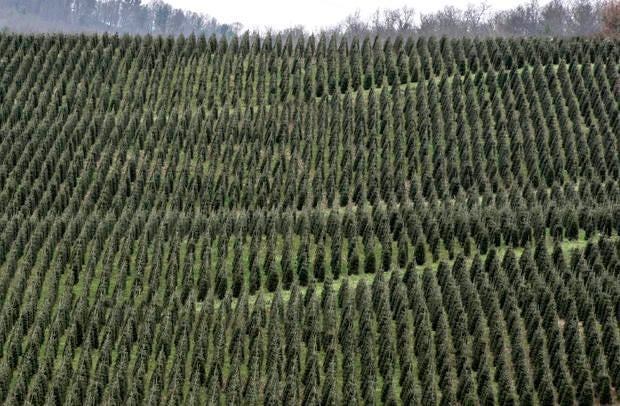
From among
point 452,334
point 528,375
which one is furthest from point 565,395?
point 452,334

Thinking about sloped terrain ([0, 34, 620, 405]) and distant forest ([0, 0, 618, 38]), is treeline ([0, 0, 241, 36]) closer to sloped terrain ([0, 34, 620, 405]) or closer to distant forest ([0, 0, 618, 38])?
distant forest ([0, 0, 618, 38])

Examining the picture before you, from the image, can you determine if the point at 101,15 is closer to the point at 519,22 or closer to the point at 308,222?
the point at 519,22

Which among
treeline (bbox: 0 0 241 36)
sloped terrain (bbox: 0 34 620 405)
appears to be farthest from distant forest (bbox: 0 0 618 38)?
sloped terrain (bbox: 0 34 620 405)

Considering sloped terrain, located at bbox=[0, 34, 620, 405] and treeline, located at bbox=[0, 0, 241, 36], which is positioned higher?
treeline, located at bbox=[0, 0, 241, 36]

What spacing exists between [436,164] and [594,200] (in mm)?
4715

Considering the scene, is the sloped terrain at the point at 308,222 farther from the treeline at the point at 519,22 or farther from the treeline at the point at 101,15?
the treeline at the point at 101,15

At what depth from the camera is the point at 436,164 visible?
89.9 feet

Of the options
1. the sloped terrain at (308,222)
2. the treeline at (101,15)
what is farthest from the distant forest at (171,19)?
the sloped terrain at (308,222)

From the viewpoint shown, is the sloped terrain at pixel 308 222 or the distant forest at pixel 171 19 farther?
the distant forest at pixel 171 19

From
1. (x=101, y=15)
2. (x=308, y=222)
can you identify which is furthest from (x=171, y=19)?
(x=308, y=222)

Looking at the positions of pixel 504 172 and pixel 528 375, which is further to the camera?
pixel 504 172

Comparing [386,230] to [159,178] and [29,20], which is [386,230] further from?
[29,20]

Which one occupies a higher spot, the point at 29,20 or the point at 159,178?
the point at 29,20

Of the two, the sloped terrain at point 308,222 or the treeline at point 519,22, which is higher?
the treeline at point 519,22
